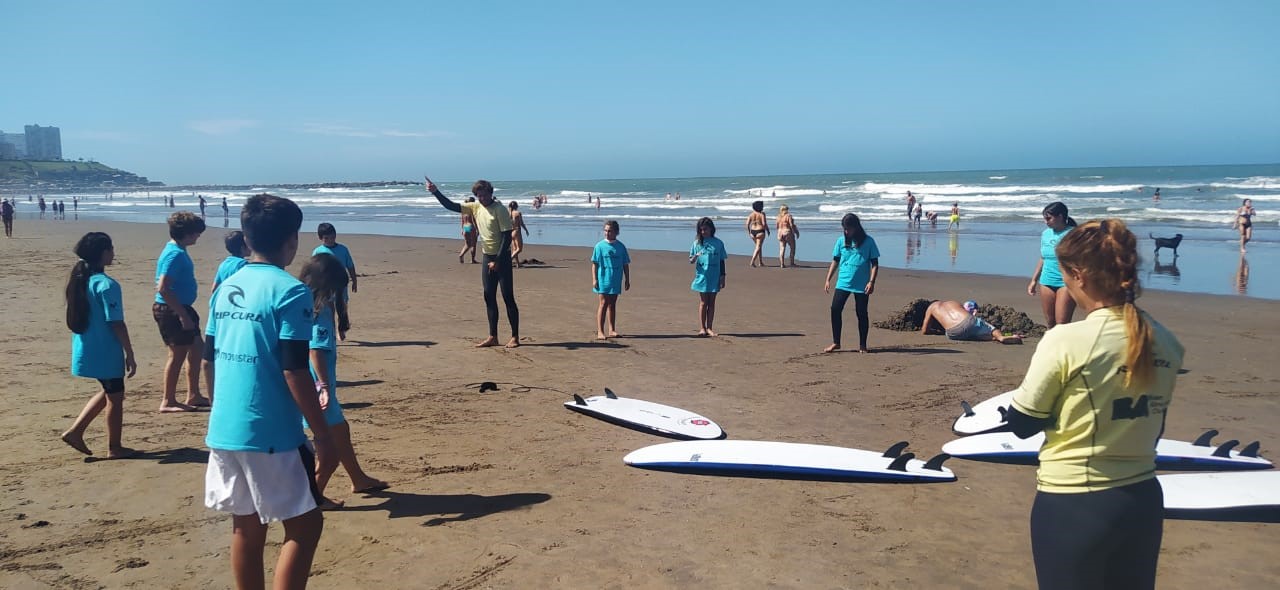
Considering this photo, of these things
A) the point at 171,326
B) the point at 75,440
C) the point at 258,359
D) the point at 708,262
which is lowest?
the point at 75,440

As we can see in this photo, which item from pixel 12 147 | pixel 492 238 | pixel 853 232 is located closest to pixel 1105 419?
pixel 853 232

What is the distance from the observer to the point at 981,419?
6664 millimetres

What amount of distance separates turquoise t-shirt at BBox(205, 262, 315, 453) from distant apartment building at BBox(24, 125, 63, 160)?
219541mm

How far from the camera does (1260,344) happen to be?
10250mm

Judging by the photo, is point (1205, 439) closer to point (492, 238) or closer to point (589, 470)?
point (589, 470)

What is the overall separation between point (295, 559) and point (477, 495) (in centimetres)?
215

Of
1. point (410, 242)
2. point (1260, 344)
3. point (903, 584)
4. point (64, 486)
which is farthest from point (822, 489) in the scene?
point (410, 242)

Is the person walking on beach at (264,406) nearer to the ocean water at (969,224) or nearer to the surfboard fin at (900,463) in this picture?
the surfboard fin at (900,463)

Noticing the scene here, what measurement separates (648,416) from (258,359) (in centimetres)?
423

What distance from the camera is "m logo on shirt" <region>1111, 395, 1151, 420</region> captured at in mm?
2465

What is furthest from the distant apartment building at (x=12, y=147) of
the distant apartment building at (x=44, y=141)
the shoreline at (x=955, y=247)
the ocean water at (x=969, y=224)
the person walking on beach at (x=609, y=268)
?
the person walking on beach at (x=609, y=268)

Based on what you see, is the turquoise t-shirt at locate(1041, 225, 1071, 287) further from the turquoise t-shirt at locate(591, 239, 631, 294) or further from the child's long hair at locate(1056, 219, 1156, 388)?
the child's long hair at locate(1056, 219, 1156, 388)

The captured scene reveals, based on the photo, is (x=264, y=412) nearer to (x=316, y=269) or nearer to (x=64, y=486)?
(x=316, y=269)

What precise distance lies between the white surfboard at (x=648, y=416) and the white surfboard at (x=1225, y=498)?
300 cm
